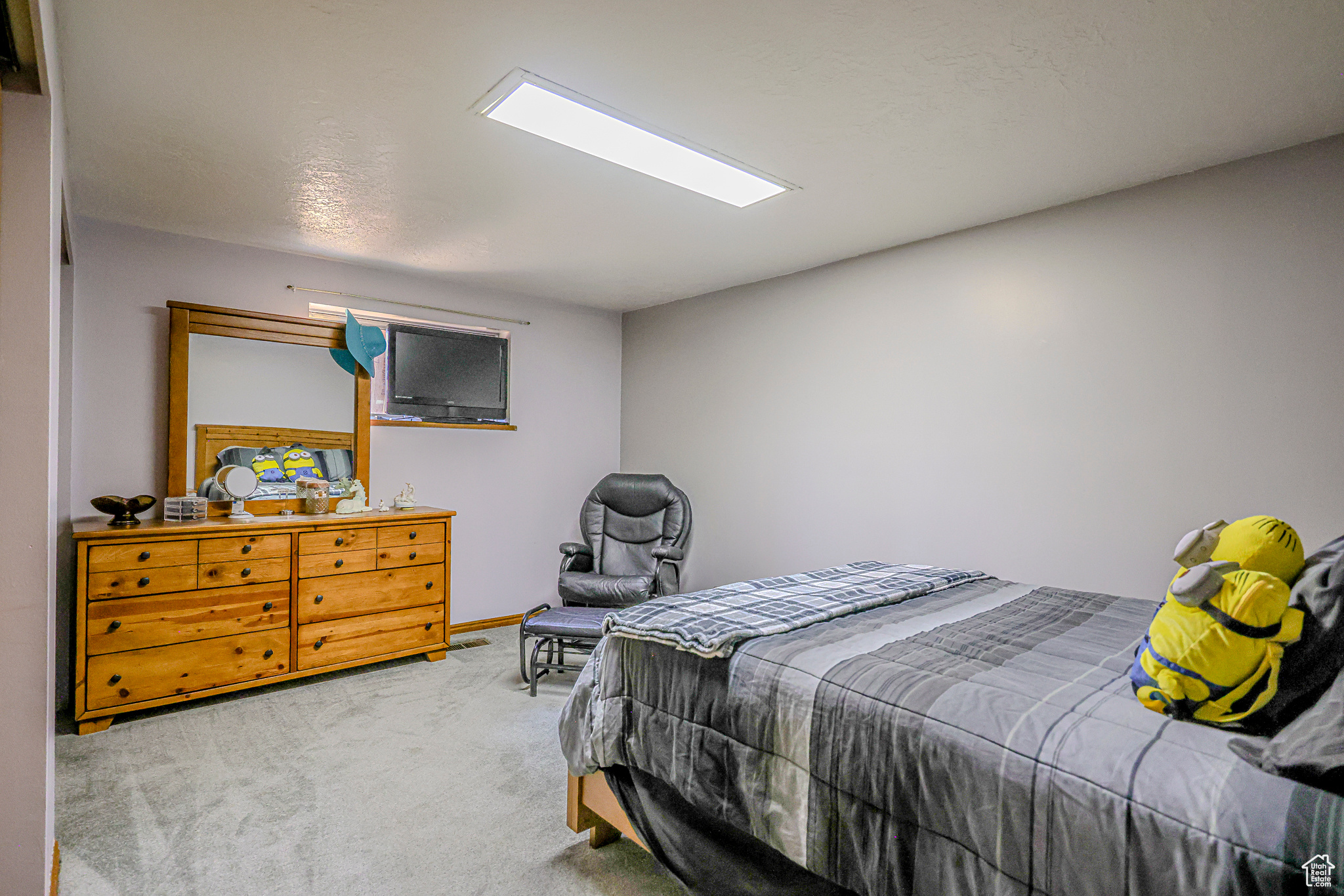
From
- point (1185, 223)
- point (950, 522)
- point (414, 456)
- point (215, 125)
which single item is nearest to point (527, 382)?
point (414, 456)

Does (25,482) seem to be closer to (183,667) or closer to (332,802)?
(332,802)

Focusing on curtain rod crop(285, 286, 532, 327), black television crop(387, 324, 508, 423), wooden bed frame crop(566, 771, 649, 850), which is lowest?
wooden bed frame crop(566, 771, 649, 850)

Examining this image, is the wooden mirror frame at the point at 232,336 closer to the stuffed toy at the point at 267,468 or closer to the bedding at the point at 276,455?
the bedding at the point at 276,455

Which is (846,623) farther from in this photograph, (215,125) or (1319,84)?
(215,125)

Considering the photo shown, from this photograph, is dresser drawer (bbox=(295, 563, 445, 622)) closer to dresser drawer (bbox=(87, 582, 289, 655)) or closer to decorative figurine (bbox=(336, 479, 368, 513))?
dresser drawer (bbox=(87, 582, 289, 655))

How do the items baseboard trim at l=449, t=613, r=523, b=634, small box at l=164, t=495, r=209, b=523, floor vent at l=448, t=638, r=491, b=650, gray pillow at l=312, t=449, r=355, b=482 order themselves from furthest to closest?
baseboard trim at l=449, t=613, r=523, b=634 → floor vent at l=448, t=638, r=491, b=650 → gray pillow at l=312, t=449, r=355, b=482 → small box at l=164, t=495, r=209, b=523

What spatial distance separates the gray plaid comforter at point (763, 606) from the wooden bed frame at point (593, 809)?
50 centimetres

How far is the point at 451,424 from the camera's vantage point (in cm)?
464

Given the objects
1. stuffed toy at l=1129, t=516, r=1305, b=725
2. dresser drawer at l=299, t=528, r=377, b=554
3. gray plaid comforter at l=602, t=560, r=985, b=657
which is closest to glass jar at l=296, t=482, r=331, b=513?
dresser drawer at l=299, t=528, r=377, b=554

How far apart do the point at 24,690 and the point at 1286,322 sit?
4.15m

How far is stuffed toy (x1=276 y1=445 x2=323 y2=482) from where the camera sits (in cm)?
396

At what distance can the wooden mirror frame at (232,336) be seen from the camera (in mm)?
3592

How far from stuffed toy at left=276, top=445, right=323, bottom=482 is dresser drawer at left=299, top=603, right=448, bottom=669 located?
38.0 inches

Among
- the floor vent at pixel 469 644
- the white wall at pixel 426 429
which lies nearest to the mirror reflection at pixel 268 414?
the white wall at pixel 426 429
